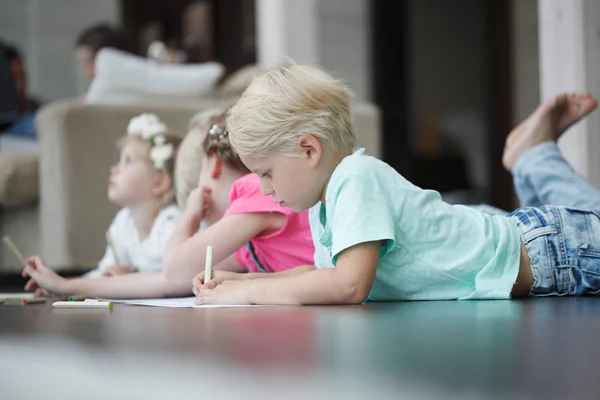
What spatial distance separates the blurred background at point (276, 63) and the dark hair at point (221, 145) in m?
0.27

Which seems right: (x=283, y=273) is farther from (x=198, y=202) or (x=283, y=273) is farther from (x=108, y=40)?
(x=108, y=40)

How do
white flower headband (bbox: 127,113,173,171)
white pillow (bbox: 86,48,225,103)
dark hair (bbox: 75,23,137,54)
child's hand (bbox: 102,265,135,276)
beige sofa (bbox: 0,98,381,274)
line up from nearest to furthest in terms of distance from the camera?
child's hand (bbox: 102,265,135,276)
white flower headband (bbox: 127,113,173,171)
beige sofa (bbox: 0,98,381,274)
white pillow (bbox: 86,48,225,103)
dark hair (bbox: 75,23,137,54)

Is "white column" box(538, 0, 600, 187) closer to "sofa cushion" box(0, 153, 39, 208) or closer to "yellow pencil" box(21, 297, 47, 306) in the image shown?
"yellow pencil" box(21, 297, 47, 306)

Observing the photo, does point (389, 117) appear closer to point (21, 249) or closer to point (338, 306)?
point (21, 249)

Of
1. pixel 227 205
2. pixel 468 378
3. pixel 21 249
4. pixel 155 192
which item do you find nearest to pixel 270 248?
pixel 227 205

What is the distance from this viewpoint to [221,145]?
2.01m

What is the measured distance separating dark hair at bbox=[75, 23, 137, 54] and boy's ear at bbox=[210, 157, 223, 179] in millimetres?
3026

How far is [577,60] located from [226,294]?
159 cm

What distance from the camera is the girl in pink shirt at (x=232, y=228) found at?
6.08ft

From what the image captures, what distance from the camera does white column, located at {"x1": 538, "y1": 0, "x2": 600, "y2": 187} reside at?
284 centimetres

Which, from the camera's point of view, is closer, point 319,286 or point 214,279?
point 319,286

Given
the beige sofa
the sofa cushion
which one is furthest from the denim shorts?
the sofa cushion

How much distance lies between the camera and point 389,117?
301 inches

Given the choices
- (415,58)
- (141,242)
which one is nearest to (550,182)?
(141,242)
